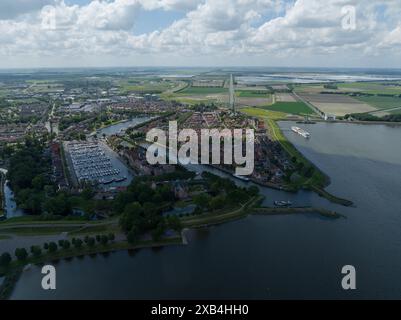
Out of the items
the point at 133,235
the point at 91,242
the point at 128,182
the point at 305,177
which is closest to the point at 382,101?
the point at 305,177

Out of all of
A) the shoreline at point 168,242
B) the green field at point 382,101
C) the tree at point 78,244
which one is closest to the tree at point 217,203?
the shoreline at point 168,242

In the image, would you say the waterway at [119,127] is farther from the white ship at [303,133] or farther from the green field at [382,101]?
the green field at [382,101]

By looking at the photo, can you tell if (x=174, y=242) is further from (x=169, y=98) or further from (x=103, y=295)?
(x=169, y=98)

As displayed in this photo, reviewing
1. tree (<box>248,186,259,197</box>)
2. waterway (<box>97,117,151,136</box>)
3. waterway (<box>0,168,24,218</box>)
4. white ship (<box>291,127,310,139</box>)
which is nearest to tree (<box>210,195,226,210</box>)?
tree (<box>248,186,259,197</box>)

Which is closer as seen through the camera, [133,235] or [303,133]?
[133,235]

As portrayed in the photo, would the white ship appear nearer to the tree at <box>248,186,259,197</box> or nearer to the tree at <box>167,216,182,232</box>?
the tree at <box>248,186,259,197</box>

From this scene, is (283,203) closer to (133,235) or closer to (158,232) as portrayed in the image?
(158,232)
